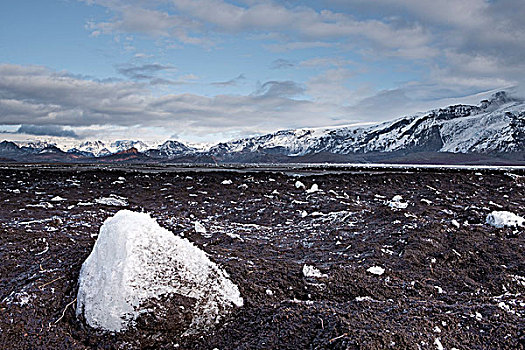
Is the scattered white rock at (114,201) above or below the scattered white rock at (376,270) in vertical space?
above

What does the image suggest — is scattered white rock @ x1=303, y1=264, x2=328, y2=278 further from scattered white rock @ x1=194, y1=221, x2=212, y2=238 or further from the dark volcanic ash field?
scattered white rock @ x1=194, y1=221, x2=212, y2=238

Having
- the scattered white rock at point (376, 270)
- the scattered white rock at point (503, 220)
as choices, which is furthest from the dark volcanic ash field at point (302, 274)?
the scattered white rock at point (503, 220)

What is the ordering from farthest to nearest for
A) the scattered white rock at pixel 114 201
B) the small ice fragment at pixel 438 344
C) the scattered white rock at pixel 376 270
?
the scattered white rock at pixel 114 201 → the scattered white rock at pixel 376 270 → the small ice fragment at pixel 438 344

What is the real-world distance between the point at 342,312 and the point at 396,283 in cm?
189

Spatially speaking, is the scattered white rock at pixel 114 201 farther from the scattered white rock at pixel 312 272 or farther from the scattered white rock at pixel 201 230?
the scattered white rock at pixel 312 272

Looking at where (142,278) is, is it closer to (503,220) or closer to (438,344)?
(438,344)

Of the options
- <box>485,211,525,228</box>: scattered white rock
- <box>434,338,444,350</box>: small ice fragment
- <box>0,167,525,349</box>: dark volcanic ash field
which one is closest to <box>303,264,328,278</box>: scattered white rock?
<box>0,167,525,349</box>: dark volcanic ash field

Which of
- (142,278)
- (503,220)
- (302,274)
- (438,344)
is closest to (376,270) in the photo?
(302,274)

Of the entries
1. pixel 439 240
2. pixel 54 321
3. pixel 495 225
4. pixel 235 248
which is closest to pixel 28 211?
pixel 235 248

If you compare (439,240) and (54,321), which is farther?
(439,240)

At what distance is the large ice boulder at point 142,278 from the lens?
14.0ft

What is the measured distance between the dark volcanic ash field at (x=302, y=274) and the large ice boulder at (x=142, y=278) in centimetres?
16

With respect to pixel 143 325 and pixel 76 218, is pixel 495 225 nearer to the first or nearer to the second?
pixel 143 325

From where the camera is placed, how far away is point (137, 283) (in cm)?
441
